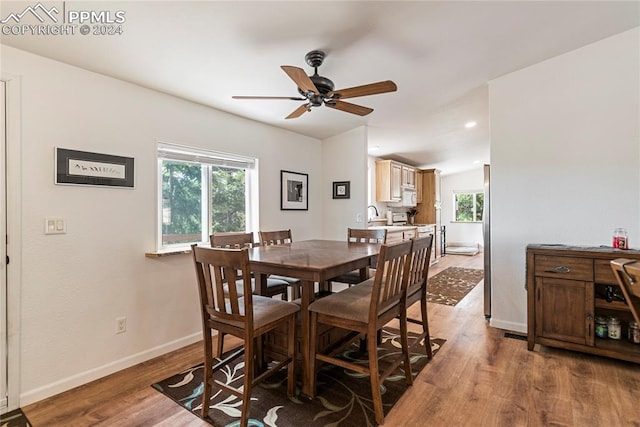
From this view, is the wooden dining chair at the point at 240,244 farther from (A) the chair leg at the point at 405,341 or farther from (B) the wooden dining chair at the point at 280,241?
(A) the chair leg at the point at 405,341

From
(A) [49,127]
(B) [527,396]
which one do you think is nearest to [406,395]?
(B) [527,396]

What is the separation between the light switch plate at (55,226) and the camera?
6.56 ft

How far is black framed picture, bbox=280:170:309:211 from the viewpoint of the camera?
390 centimetres

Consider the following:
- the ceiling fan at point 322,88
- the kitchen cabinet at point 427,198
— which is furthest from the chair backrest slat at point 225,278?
the kitchen cabinet at point 427,198

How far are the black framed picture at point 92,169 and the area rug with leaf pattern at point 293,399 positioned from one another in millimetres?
1533

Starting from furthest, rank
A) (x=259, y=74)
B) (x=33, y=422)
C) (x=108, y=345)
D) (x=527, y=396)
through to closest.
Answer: (x=259, y=74) → (x=108, y=345) → (x=527, y=396) → (x=33, y=422)

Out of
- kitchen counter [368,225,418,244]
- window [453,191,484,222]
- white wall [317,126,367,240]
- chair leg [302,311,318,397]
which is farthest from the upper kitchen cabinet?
chair leg [302,311,318,397]

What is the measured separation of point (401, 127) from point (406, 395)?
134 inches

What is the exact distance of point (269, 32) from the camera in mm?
1960

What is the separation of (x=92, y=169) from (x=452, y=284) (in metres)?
4.91

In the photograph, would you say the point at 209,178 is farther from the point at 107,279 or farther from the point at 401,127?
the point at 401,127

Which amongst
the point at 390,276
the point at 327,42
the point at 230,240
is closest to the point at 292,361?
the point at 390,276

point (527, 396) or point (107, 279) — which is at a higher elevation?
point (107, 279)

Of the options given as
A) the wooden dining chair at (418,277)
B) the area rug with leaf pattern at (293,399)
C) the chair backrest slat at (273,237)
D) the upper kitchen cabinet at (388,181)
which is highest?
the upper kitchen cabinet at (388,181)
